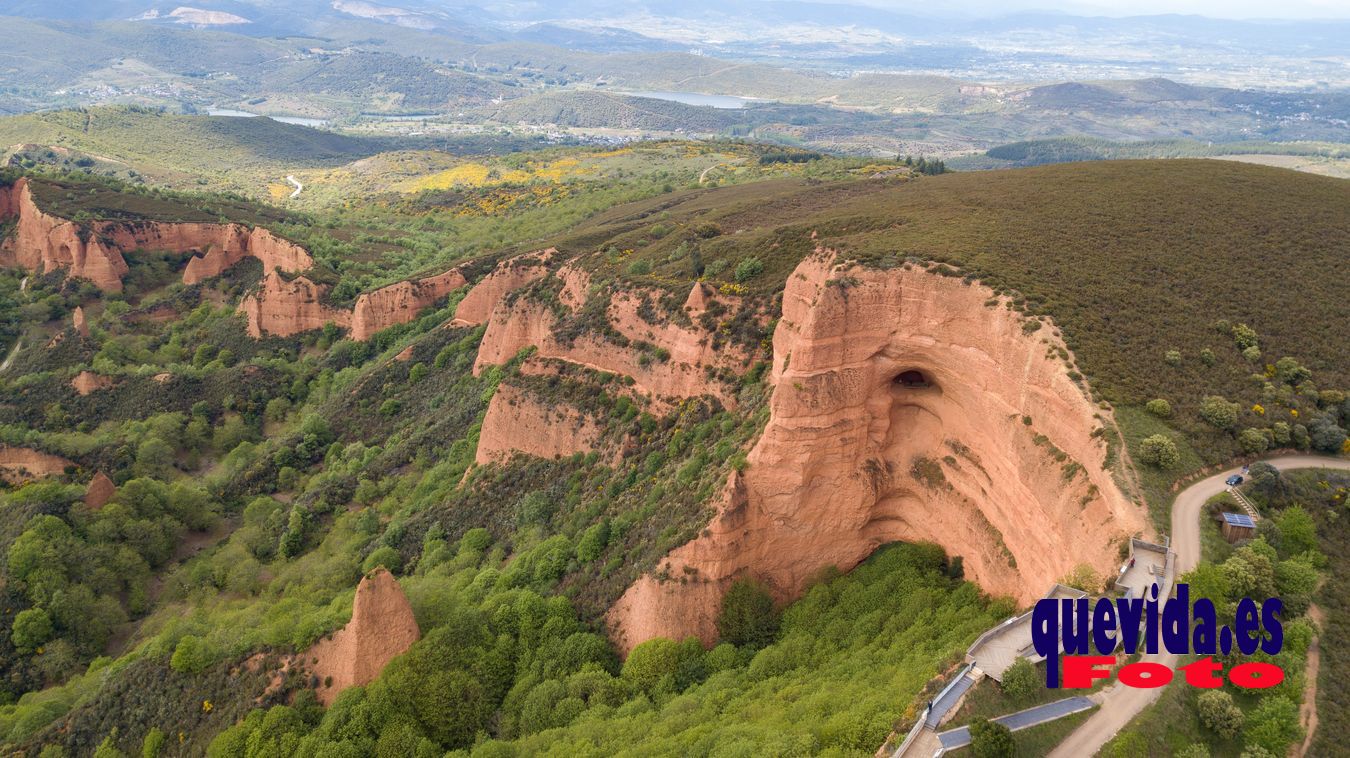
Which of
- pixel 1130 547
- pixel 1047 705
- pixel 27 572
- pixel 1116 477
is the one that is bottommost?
pixel 27 572

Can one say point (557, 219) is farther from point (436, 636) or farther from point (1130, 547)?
point (1130, 547)

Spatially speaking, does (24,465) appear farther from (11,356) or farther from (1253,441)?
(1253,441)

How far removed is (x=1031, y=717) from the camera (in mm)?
Answer: 20734

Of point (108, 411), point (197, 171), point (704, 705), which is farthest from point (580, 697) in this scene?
point (197, 171)

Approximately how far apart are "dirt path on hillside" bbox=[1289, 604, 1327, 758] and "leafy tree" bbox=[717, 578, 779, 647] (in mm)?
18768

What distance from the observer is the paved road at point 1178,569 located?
20.0 meters

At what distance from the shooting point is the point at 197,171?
550ft

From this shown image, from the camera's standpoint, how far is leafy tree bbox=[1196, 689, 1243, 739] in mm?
19766

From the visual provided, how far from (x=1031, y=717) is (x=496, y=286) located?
58.7 m

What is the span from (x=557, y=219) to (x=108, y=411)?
198 feet

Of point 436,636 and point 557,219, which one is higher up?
point 557,219

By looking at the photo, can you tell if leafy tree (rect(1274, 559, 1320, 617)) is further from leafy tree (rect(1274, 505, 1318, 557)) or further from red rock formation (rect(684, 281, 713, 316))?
red rock formation (rect(684, 281, 713, 316))

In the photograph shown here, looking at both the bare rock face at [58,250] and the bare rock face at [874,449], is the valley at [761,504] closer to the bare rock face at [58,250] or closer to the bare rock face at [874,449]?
the bare rock face at [874,449]

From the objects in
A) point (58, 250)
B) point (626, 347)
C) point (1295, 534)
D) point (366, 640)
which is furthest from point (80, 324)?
point (1295, 534)
